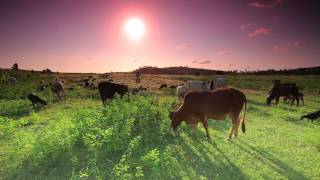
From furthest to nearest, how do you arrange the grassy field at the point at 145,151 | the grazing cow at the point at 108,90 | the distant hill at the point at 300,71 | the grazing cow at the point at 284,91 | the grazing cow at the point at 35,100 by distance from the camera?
the distant hill at the point at 300,71, the grazing cow at the point at 284,91, the grazing cow at the point at 108,90, the grazing cow at the point at 35,100, the grassy field at the point at 145,151

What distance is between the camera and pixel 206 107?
48.3ft

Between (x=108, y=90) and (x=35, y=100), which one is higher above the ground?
(x=108, y=90)

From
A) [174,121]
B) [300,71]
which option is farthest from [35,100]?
[300,71]

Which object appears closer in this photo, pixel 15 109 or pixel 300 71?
pixel 15 109

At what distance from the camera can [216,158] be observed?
40.1 feet

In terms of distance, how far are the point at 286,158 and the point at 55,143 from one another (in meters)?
8.39

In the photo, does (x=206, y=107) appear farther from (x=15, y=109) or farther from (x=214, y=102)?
(x=15, y=109)

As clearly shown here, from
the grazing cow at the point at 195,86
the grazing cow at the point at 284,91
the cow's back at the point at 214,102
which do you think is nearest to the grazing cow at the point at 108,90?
the grazing cow at the point at 195,86

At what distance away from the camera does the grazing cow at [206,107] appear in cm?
1473

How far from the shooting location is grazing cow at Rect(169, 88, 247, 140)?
14734 mm

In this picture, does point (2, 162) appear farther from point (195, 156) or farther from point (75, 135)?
point (195, 156)

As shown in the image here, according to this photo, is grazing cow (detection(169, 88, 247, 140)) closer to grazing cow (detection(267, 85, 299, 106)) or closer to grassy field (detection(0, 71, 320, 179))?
grassy field (detection(0, 71, 320, 179))

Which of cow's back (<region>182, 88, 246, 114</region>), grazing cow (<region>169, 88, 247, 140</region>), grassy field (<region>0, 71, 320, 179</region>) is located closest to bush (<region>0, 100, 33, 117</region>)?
grassy field (<region>0, 71, 320, 179</region>)

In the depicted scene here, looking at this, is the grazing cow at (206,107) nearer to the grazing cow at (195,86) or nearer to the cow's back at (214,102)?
the cow's back at (214,102)
